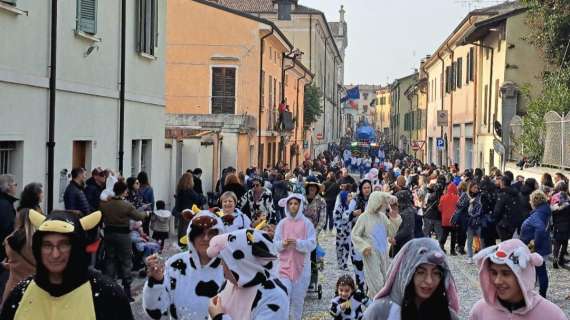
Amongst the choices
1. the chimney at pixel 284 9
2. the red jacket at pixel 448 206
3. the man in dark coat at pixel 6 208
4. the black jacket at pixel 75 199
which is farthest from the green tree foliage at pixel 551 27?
the chimney at pixel 284 9

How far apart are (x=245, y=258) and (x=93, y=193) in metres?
8.90

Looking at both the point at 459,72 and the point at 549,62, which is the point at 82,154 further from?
the point at 459,72

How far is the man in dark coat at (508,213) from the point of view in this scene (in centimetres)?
1579

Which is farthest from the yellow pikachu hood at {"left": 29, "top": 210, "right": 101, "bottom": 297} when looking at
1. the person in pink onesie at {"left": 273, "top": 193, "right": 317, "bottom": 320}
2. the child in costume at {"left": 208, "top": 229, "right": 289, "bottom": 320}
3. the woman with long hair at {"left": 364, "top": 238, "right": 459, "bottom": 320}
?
the person in pink onesie at {"left": 273, "top": 193, "right": 317, "bottom": 320}

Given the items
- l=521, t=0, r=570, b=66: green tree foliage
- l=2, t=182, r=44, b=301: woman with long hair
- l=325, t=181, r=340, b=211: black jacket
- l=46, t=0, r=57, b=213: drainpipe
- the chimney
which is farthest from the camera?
the chimney

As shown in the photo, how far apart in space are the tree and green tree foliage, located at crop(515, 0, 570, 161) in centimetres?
3287

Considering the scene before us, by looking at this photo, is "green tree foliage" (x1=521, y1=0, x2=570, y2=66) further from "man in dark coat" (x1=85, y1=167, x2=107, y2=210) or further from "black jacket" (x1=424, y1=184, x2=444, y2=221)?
"man in dark coat" (x1=85, y1=167, x2=107, y2=210)

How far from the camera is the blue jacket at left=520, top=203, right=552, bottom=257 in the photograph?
12.9 meters

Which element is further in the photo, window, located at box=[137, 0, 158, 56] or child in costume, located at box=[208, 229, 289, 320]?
window, located at box=[137, 0, 158, 56]

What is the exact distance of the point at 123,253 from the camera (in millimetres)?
11719

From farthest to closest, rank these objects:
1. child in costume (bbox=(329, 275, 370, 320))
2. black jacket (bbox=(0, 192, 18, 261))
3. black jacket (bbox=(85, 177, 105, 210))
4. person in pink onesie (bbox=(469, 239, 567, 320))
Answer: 1. black jacket (bbox=(85, 177, 105, 210))
2. black jacket (bbox=(0, 192, 18, 261))
3. child in costume (bbox=(329, 275, 370, 320))
4. person in pink onesie (bbox=(469, 239, 567, 320))

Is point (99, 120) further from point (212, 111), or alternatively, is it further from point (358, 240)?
point (212, 111)

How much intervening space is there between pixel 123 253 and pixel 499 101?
21.2 meters

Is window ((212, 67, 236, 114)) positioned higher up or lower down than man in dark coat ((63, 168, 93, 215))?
higher up
